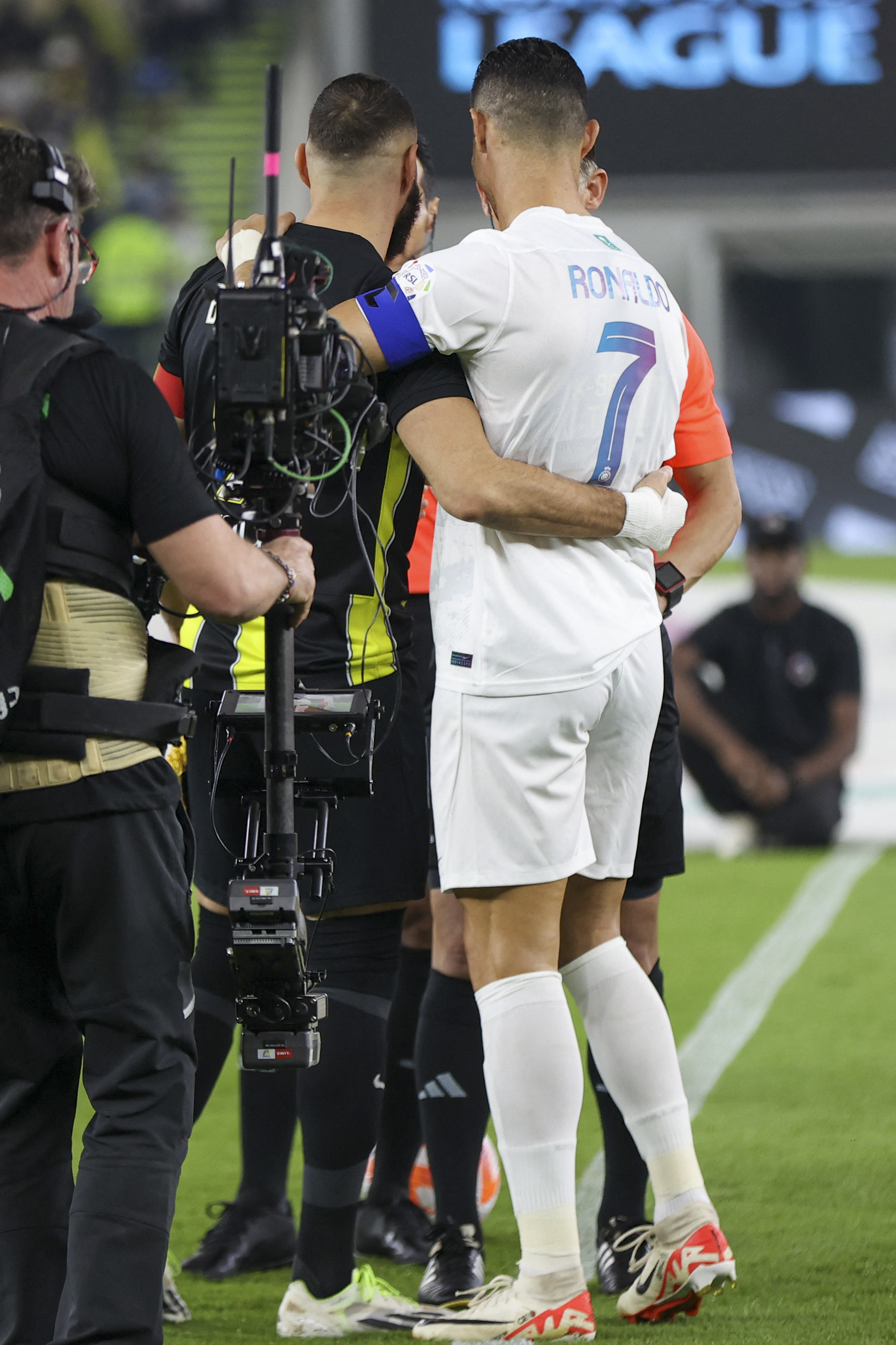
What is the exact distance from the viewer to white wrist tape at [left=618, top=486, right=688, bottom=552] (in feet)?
9.01

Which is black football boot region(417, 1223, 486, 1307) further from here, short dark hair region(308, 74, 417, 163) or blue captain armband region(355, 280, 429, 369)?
short dark hair region(308, 74, 417, 163)

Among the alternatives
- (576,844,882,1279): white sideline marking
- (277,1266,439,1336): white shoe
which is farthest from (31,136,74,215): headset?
(576,844,882,1279): white sideline marking

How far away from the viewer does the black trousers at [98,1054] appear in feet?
7.36

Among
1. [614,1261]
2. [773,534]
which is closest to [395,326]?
[614,1261]

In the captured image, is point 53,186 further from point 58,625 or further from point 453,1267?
point 453,1267

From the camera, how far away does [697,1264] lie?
2717 millimetres

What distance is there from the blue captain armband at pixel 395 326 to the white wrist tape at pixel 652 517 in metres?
0.39

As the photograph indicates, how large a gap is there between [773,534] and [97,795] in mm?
6055

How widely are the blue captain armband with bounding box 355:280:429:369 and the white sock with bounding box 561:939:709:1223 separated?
984mm

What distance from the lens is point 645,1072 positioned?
9.18 ft

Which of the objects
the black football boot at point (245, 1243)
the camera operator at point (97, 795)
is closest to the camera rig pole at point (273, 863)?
the camera operator at point (97, 795)

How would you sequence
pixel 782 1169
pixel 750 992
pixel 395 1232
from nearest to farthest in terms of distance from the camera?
pixel 395 1232 < pixel 782 1169 < pixel 750 992

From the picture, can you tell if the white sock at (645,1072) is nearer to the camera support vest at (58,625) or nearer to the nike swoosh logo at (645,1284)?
the nike swoosh logo at (645,1284)

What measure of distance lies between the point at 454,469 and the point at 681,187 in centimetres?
1157
